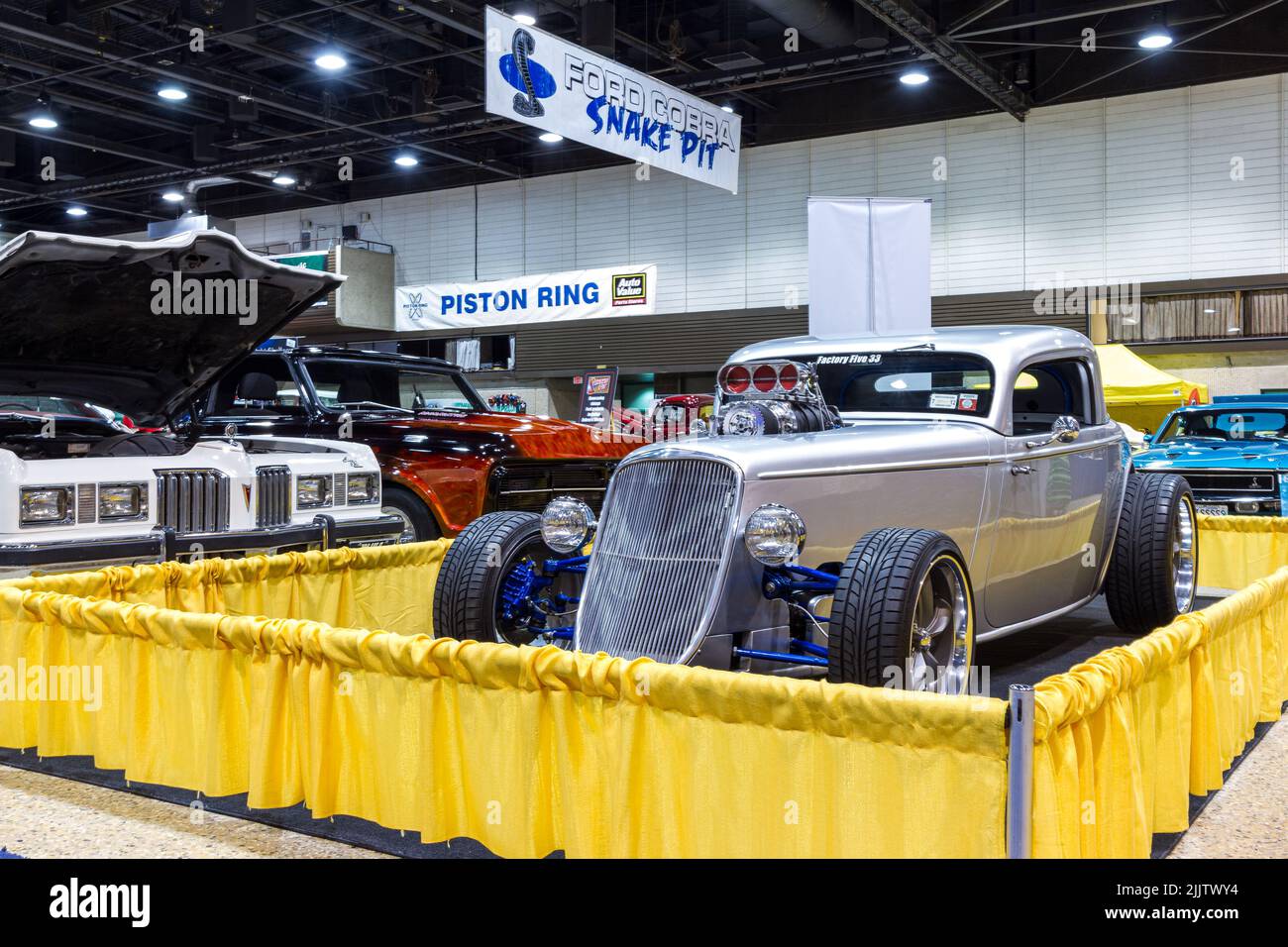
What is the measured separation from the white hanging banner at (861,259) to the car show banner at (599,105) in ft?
5.84

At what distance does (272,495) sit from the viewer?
19.9 ft

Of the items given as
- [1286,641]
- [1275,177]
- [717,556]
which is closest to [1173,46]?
[1275,177]

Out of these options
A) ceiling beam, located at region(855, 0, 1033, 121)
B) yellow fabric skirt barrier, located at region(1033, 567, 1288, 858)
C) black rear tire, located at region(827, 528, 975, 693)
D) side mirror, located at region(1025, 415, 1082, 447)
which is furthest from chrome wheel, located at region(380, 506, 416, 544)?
ceiling beam, located at region(855, 0, 1033, 121)

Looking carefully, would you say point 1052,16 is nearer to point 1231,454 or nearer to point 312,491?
point 1231,454

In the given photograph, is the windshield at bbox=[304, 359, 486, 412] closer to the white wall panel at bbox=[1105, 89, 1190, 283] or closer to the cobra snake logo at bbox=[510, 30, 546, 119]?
the cobra snake logo at bbox=[510, 30, 546, 119]

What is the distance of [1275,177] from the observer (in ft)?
50.2

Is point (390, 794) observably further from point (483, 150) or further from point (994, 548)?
point (483, 150)

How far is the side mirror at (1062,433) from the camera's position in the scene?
5328mm

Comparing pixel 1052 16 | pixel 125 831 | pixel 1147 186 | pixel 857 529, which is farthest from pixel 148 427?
pixel 1147 186

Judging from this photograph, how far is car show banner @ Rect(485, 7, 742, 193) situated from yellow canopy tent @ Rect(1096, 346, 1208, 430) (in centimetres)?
553

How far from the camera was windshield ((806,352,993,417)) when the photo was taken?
17.4ft

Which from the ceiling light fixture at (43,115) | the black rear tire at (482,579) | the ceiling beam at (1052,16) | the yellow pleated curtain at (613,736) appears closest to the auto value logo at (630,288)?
the ceiling beam at (1052,16)

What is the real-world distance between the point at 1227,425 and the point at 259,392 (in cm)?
875

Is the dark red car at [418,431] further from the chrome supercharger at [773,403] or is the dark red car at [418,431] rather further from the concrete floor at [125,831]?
the concrete floor at [125,831]
